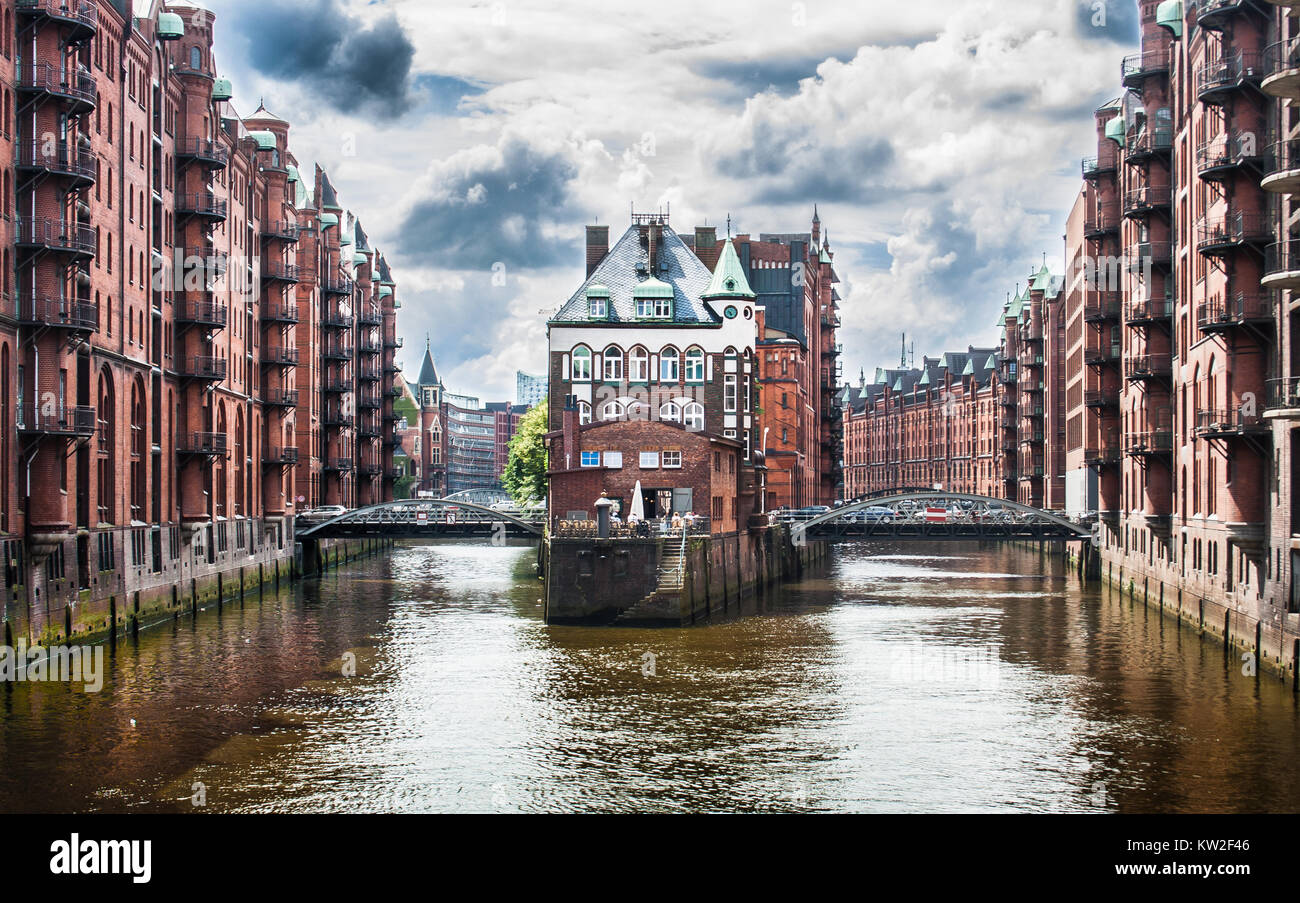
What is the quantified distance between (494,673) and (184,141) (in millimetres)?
31440

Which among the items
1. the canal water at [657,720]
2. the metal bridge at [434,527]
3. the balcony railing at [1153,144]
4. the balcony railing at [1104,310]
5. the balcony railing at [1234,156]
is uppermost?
the balcony railing at [1153,144]

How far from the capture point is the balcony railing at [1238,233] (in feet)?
140

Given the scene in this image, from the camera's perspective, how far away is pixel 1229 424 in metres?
43.7

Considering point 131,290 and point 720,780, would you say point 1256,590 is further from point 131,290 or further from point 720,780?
point 131,290

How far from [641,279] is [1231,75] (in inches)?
1805

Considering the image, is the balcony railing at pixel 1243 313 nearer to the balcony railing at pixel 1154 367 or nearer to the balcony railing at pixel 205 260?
the balcony railing at pixel 1154 367

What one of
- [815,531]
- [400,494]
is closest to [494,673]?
[815,531]

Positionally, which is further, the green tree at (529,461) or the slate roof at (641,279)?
the green tree at (529,461)

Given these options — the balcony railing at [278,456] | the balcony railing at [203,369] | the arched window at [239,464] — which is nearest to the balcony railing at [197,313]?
the balcony railing at [203,369]

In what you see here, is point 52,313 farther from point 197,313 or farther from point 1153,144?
point 1153,144

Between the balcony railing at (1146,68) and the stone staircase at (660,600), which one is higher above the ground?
the balcony railing at (1146,68)

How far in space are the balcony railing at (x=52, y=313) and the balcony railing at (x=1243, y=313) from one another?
3430cm

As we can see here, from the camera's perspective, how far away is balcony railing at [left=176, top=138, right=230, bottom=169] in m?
61.5
